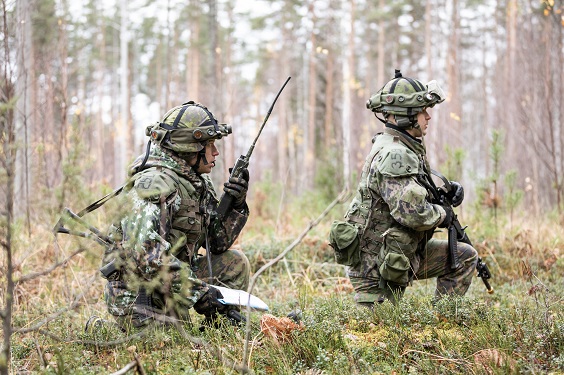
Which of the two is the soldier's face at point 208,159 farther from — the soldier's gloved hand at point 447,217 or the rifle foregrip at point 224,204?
the soldier's gloved hand at point 447,217

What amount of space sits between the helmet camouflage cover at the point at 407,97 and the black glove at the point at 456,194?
0.76m

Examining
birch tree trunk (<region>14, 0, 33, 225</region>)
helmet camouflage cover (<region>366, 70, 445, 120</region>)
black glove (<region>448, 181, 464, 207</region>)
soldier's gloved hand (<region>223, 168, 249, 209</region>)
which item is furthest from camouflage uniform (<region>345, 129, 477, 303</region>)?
birch tree trunk (<region>14, 0, 33, 225</region>)

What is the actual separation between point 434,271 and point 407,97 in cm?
156

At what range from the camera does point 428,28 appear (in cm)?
2150

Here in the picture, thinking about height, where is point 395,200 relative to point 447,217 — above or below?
above

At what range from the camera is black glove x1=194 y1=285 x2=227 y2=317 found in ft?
13.6

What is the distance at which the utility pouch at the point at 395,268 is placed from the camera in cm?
447

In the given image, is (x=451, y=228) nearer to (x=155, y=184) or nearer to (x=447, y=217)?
(x=447, y=217)

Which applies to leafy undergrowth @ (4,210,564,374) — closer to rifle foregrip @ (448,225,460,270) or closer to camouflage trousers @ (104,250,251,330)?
camouflage trousers @ (104,250,251,330)

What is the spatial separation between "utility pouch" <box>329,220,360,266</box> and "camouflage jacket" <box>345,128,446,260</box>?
75 millimetres

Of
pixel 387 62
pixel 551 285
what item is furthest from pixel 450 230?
pixel 387 62

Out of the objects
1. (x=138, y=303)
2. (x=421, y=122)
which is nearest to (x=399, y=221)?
(x=421, y=122)

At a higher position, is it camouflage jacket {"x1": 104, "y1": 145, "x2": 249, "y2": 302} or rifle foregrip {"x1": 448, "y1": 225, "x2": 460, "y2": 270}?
camouflage jacket {"x1": 104, "y1": 145, "x2": 249, "y2": 302}

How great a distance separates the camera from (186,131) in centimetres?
444
